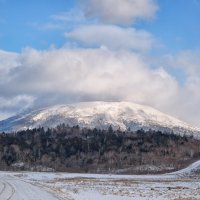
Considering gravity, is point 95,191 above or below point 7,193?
below

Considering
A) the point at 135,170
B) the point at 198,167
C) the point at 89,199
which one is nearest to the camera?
the point at 89,199

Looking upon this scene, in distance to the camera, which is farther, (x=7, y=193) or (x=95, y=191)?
(x=95, y=191)

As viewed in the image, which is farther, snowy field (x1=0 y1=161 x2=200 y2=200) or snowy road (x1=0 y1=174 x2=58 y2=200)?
snowy field (x1=0 y1=161 x2=200 y2=200)

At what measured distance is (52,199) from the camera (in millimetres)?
44844

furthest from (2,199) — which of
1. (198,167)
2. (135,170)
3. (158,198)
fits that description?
(135,170)

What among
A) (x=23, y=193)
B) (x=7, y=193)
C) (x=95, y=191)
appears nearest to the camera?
(x=7, y=193)

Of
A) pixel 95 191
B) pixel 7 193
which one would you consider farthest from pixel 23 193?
pixel 95 191

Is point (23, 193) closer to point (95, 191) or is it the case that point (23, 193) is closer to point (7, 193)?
point (7, 193)

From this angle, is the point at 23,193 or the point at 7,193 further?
the point at 23,193

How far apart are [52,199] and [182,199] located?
39.8 ft

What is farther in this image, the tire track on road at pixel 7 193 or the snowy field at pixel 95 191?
the snowy field at pixel 95 191

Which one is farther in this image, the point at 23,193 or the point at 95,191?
the point at 95,191

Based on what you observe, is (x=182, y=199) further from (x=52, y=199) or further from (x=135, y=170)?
(x=135, y=170)

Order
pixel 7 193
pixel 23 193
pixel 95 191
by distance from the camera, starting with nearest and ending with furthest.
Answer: pixel 7 193
pixel 23 193
pixel 95 191
